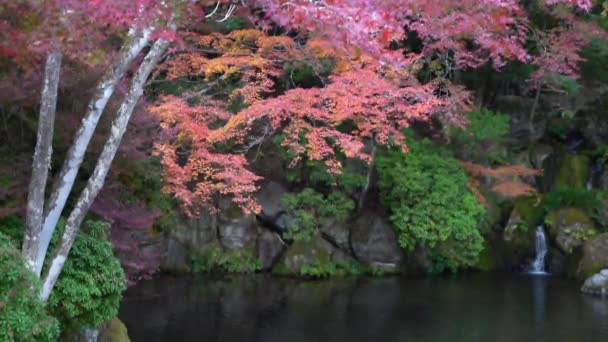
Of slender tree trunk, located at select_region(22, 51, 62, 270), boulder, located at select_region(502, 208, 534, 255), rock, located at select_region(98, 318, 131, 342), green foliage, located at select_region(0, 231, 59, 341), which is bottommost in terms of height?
rock, located at select_region(98, 318, 131, 342)

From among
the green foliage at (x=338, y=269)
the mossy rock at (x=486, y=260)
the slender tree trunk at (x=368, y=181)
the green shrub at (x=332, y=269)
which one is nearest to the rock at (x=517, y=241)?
the mossy rock at (x=486, y=260)

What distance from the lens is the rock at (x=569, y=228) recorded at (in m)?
14.1

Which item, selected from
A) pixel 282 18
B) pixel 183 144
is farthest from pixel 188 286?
pixel 282 18

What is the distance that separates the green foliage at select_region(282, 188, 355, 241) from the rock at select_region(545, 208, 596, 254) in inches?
185

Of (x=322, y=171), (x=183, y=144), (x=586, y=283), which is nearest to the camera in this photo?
(x=183, y=144)

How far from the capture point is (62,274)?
6191mm

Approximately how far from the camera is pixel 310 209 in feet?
47.1

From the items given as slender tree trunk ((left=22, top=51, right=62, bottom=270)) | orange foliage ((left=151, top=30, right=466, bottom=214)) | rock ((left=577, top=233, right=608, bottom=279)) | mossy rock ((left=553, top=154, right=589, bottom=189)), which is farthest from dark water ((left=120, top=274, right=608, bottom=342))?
slender tree trunk ((left=22, top=51, right=62, bottom=270))

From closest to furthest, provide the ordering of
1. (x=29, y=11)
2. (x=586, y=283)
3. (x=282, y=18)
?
(x=282, y=18)
(x=29, y=11)
(x=586, y=283)

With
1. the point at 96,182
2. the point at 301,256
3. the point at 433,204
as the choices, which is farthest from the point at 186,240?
the point at 96,182

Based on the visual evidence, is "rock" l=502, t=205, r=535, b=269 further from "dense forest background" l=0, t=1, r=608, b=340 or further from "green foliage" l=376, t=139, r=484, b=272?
"green foliage" l=376, t=139, r=484, b=272

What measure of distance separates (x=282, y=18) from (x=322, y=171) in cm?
935

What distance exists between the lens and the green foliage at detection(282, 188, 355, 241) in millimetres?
14109

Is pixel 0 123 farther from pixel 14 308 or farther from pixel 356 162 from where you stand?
pixel 356 162
